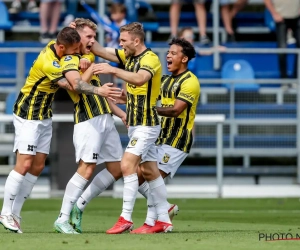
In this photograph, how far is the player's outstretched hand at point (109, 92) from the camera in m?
8.79

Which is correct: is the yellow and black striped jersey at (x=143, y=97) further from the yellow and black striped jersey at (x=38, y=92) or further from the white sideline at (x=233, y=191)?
the white sideline at (x=233, y=191)

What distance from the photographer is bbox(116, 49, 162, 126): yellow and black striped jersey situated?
932 cm

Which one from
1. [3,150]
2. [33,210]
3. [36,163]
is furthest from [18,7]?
[36,163]

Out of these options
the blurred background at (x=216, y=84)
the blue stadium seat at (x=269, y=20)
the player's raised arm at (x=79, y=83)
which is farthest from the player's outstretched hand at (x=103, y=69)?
→ the blue stadium seat at (x=269, y=20)

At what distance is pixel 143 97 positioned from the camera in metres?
9.36

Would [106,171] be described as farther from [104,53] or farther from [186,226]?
[186,226]

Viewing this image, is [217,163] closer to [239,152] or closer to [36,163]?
[239,152]

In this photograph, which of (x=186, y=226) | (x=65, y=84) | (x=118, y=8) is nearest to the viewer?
(x=65, y=84)

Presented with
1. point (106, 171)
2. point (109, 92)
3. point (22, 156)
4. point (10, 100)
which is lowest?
point (10, 100)

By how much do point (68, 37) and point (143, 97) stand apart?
0.95 metres

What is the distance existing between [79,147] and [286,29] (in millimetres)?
9435

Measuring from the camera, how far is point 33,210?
13234 mm

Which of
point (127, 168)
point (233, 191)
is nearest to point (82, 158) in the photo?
point (127, 168)

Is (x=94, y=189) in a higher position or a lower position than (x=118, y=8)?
lower
